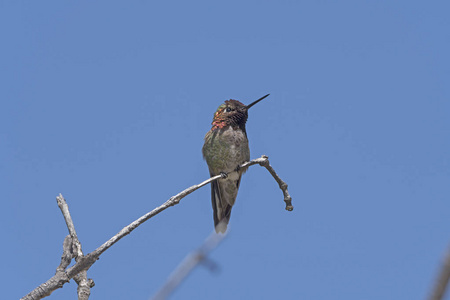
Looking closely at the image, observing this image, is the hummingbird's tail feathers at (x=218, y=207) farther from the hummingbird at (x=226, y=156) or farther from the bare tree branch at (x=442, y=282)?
the bare tree branch at (x=442, y=282)

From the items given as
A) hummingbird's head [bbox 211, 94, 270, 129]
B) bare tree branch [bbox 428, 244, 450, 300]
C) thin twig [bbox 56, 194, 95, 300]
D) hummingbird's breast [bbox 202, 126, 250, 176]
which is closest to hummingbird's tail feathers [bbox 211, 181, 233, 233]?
hummingbird's breast [bbox 202, 126, 250, 176]

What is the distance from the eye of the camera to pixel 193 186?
4.39 meters

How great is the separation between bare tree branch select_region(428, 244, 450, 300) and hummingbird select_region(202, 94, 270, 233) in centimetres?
723

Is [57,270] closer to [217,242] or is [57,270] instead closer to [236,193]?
[217,242]

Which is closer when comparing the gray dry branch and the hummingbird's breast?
the gray dry branch

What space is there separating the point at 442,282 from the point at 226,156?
7.31 meters

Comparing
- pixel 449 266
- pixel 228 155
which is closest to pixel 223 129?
pixel 228 155

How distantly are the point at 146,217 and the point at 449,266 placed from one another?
3047 mm

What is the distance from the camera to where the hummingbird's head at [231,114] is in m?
8.35

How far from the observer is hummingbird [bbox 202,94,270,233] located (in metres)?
7.97

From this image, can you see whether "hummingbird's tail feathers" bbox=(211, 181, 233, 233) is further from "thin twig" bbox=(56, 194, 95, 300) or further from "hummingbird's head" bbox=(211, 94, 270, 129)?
"thin twig" bbox=(56, 194, 95, 300)

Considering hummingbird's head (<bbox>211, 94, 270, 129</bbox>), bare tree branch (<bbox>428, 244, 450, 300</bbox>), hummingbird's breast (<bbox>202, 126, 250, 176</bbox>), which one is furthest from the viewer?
hummingbird's head (<bbox>211, 94, 270, 129</bbox>)

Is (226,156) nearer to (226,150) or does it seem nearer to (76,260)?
(226,150)

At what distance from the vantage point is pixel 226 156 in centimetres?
795
